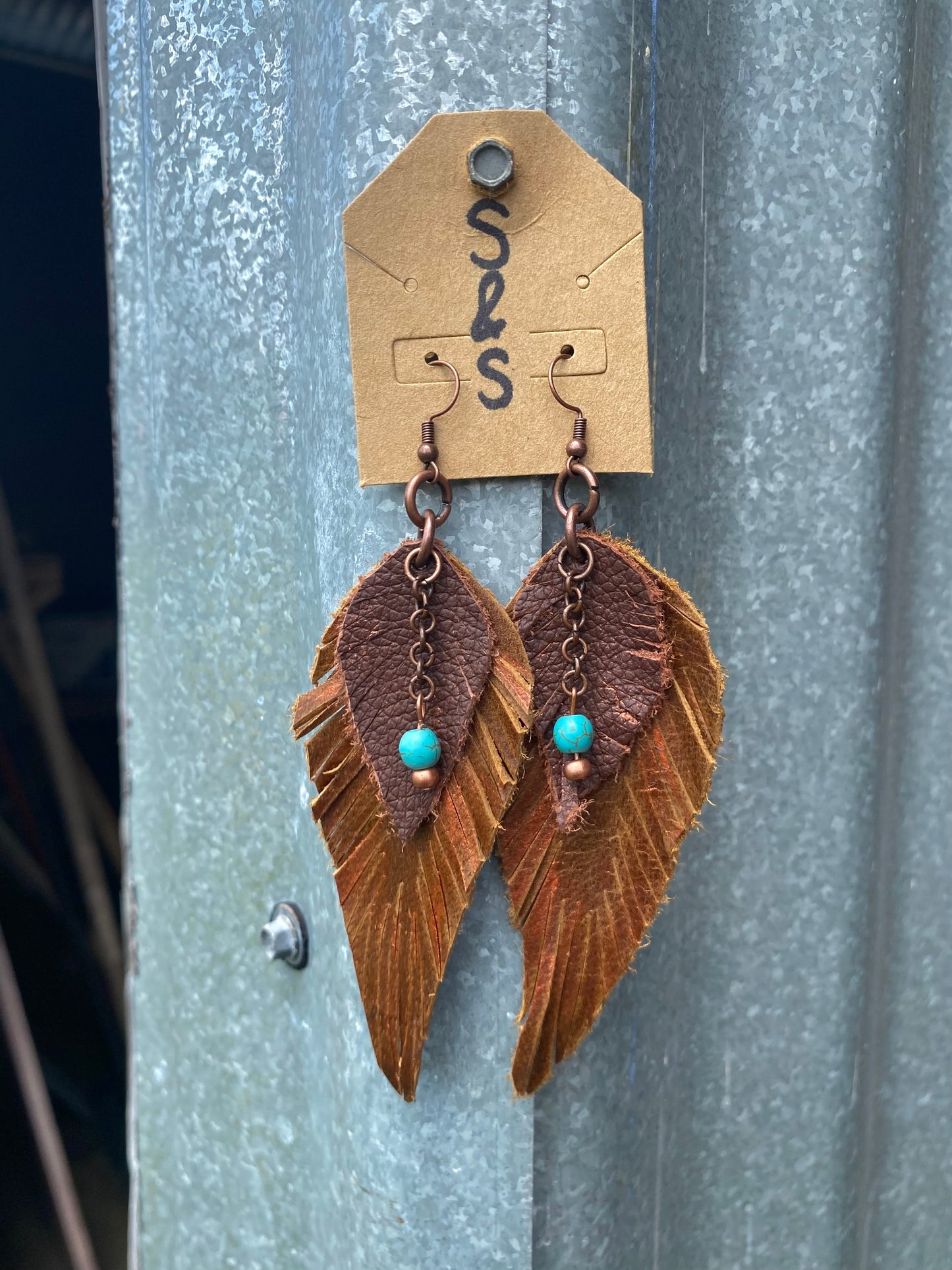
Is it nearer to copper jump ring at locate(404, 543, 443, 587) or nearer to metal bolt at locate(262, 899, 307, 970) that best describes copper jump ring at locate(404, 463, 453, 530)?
copper jump ring at locate(404, 543, 443, 587)

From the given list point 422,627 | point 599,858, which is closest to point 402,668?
point 422,627

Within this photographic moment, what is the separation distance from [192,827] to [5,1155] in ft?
3.73

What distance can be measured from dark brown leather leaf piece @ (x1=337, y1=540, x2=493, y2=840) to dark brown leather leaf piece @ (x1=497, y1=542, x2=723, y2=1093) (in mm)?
43

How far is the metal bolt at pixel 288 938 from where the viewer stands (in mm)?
498

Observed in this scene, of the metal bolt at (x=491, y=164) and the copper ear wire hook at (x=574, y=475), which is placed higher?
the metal bolt at (x=491, y=164)

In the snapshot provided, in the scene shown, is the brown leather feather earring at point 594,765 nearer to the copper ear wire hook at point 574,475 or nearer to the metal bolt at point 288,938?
the copper ear wire hook at point 574,475

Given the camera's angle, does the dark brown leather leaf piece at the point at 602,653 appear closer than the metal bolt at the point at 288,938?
Yes

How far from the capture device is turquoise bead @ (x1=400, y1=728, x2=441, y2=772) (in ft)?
1.20

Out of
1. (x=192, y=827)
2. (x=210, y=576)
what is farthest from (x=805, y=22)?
(x=192, y=827)

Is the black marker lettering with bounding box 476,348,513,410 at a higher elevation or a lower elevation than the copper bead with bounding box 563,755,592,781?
higher

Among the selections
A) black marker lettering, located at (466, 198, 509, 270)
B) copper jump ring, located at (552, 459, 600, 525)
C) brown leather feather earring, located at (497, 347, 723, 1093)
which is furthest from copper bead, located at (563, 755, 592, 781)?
black marker lettering, located at (466, 198, 509, 270)

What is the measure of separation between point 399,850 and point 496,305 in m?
0.25

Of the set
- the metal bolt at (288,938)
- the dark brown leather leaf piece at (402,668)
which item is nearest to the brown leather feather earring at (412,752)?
the dark brown leather leaf piece at (402,668)

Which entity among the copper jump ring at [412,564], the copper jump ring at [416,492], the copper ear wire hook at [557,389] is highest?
the copper ear wire hook at [557,389]
